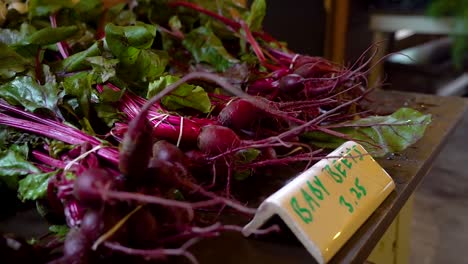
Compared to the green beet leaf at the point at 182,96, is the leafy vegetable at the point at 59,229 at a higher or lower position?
lower

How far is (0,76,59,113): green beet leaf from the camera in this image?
92cm

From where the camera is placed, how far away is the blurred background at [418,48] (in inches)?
86.9

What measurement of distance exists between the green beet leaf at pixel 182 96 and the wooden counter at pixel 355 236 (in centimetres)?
20

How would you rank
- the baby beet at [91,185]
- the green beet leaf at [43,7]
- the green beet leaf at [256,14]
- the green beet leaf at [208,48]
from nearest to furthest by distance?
the baby beet at [91,185], the green beet leaf at [43,7], the green beet leaf at [208,48], the green beet leaf at [256,14]

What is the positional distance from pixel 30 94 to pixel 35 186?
0.77 ft

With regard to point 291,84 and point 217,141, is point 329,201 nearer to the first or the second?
point 217,141

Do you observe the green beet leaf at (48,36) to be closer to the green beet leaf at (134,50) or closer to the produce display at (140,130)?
the produce display at (140,130)

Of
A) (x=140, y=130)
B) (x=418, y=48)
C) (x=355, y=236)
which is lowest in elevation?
(x=418, y=48)

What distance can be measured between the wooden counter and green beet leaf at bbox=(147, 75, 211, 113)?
203 millimetres

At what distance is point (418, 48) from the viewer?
369 cm

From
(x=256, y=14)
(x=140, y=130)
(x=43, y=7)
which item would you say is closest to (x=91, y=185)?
(x=140, y=130)

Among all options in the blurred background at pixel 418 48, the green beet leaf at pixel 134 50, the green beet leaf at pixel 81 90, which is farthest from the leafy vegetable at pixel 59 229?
the blurred background at pixel 418 48

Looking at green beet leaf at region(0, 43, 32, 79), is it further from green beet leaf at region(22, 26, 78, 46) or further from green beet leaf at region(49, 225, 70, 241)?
green beet leaf at region(49, 225, 70, 241)

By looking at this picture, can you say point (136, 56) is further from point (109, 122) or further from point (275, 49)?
point (275, 49)
